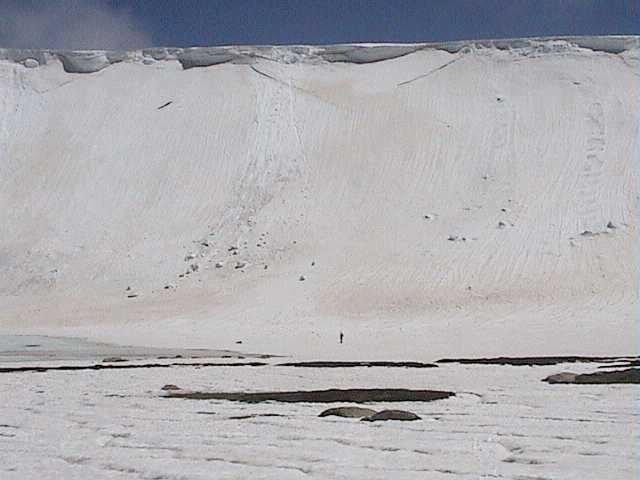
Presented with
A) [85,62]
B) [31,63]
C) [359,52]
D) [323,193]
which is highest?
[359,52]

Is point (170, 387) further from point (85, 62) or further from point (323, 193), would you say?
point (85, 62)

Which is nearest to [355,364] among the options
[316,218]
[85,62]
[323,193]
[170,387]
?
[170,387]

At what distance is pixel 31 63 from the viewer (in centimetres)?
5394

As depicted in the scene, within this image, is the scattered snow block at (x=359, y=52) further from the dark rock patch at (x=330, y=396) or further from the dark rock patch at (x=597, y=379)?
the dark rock patch at (x=330, y=396)

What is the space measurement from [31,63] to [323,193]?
2055 cm

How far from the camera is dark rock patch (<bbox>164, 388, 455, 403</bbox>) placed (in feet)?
31.8

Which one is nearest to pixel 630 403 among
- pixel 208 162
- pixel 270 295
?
pixel 270 295

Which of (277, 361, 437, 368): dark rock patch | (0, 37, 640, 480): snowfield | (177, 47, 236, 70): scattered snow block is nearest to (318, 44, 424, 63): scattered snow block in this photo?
(0, 37, 640, 480): snowfield

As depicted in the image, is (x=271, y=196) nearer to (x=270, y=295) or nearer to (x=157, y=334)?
(x=270, y=295)

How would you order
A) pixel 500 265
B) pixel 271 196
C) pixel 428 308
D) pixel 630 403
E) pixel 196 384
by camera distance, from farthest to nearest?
pixel 271 196
pixel 500 265
pixel 428 308
pixel 196 384
pixel 630 403

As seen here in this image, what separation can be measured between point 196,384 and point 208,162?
33820 millimetres

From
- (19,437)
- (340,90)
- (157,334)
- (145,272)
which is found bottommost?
(19,437)

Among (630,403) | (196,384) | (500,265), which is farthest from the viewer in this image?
(500,265)

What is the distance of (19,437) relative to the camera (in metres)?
7.18
